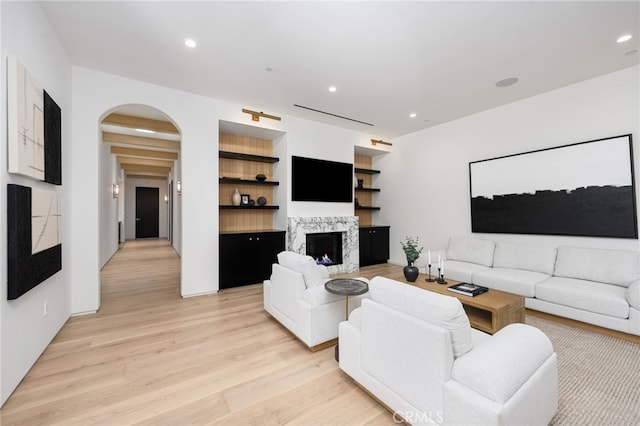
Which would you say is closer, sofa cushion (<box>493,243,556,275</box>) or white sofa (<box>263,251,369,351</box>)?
white sofa (<box>263,251,369,351</box>)

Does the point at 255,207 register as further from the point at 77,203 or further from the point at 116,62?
the point at 116,62

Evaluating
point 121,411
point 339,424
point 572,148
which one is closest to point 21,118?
point 121,411

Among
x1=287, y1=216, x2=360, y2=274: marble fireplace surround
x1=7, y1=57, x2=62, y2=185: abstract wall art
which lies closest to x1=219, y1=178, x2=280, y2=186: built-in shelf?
x1=287, y1=216, x2=360, y2=274: marble fireplace surround

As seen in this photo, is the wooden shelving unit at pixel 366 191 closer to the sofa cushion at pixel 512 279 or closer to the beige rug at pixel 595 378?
the sofa cushion at pixel 512 279

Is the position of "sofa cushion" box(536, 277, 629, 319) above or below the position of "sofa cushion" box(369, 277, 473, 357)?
below

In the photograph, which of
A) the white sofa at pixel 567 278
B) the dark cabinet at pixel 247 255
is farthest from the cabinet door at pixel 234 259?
the white sofa at pixel 567 278

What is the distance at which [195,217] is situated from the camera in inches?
158

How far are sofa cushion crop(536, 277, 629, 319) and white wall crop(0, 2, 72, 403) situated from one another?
4915 millimetres

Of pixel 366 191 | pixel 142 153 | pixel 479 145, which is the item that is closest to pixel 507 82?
pixel 479 145

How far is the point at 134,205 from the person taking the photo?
1172 centimetres

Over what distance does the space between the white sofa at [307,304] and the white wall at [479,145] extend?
11.0 feet

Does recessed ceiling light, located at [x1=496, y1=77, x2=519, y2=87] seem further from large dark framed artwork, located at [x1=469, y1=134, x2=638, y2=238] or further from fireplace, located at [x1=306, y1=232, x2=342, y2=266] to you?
fireplace, located at [x1=306, y1=232, x2=342, y2=266]

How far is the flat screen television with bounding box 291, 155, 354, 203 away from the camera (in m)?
5.00

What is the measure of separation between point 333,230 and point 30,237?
4129 millimetres
